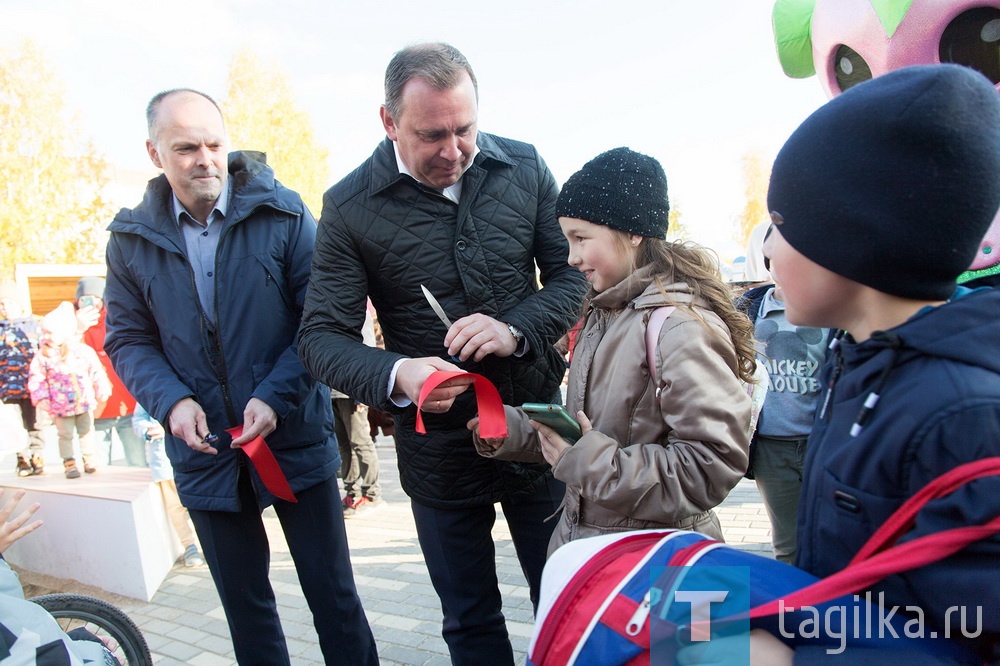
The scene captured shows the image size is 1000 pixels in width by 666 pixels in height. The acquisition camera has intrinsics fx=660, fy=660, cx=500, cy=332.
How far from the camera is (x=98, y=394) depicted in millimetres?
7434

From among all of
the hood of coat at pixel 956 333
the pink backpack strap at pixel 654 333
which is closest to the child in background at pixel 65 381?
Answer: the pink backpack strap at pixel 654 333

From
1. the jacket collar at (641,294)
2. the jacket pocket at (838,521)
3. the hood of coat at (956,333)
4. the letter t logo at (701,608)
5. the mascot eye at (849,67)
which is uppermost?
the mascot eye at (849,67)

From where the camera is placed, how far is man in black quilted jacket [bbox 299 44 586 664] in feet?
6.84

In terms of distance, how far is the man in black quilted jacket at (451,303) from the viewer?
2.09m

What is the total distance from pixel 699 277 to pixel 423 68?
1.01 m

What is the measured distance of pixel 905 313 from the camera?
103 cm

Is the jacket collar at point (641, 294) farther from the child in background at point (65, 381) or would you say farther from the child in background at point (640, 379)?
the child in background at point (65, 381)

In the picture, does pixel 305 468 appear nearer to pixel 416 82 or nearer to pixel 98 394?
pixel 416 82

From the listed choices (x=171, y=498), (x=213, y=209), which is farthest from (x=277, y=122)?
(x=213, y=209)

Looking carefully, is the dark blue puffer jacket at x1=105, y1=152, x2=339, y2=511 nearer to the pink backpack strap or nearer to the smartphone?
the smartphone

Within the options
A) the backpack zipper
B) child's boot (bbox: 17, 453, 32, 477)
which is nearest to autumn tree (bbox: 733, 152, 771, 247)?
child's boot (bbox: 17, 453, 32, 477)

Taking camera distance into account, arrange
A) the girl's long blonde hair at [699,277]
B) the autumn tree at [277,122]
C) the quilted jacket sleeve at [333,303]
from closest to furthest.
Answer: the girl's long blonde hair at [699,277], the quilted jacket sleeve at [333,303], the autumn tree at [277,122]

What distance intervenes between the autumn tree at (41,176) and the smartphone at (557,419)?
64.6 feet

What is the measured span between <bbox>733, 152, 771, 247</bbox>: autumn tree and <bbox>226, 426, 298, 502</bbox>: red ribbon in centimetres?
2899
